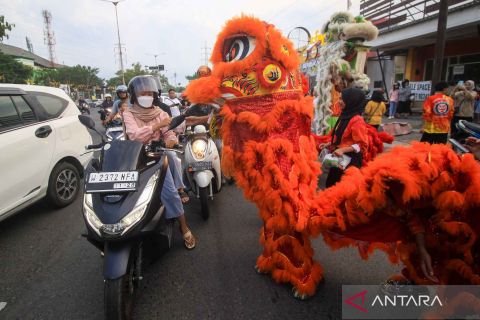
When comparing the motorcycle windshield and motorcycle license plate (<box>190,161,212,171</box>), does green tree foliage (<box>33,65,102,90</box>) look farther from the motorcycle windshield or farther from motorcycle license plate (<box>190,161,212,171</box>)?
the motorcycle windshield

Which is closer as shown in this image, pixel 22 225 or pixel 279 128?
pixel 279 128

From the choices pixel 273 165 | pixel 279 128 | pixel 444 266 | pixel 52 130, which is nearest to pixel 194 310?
pixel 273 165

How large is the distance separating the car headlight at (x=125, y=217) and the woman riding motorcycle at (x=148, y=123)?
596 mm

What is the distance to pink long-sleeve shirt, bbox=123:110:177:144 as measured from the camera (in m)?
2.78

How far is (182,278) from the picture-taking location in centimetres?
257

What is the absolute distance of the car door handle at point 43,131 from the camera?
378 cm

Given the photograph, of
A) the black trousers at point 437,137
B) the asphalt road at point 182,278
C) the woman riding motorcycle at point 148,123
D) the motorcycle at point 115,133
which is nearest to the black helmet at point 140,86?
the woman riding motorcycle at point 148,123

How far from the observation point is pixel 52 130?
403 centimetres

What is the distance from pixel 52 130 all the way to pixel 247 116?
3.34 m

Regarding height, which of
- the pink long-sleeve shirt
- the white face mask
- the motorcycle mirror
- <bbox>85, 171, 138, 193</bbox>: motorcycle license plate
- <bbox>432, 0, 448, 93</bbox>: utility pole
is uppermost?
<bbox>432, 0, 448, 93</bbox>: utility pole

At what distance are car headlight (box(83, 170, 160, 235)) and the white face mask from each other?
96 centimetres

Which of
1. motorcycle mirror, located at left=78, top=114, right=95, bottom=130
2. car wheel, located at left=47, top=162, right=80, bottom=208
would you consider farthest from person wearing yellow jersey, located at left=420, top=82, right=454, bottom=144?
car wheel, located at left=47, top=162, right=80, bottom=208

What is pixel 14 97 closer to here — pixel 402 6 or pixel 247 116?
pixel 247 116

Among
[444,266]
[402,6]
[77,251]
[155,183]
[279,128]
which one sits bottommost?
[77,251]
